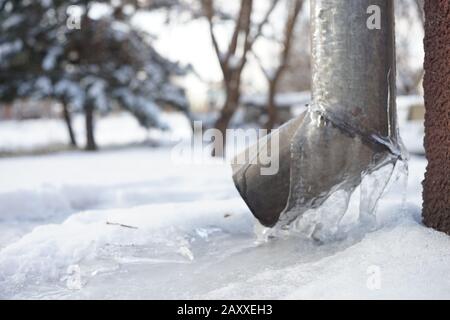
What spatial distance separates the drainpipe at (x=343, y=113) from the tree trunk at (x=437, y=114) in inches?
6.7

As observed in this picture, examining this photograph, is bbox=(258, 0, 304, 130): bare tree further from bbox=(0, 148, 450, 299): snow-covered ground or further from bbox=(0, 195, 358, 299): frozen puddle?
bbox=(0, 195, 358, 299): frozen puddle

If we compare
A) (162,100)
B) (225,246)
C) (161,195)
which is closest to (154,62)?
(162,100)

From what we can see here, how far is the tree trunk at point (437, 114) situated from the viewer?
2449mm

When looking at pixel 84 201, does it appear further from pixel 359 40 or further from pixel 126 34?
pixel 126 34

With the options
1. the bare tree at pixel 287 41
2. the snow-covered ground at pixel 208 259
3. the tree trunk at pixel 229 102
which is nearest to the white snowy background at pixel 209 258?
the snow-covered ground at pixel 208 259

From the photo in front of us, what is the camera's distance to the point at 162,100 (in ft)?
47.8

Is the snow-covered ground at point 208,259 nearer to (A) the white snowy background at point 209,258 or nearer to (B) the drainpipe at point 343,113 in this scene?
(A) the white snowy background at point 209,258

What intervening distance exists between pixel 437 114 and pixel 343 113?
445 mm

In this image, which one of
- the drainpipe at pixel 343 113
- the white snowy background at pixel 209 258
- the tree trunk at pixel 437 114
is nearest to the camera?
the white snowy background at pixel 209 258

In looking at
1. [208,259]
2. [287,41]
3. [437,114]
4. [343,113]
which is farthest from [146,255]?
[287,41]

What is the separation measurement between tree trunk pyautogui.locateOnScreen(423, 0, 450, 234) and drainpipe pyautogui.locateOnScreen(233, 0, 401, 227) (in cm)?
17

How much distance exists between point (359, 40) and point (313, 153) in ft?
1.97

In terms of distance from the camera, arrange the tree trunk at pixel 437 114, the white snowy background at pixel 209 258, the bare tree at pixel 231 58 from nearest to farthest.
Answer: the white snowy background at pixel 209 258 → the tree trunk at pixel 437 114 → the bare tree at pixel 231 58
